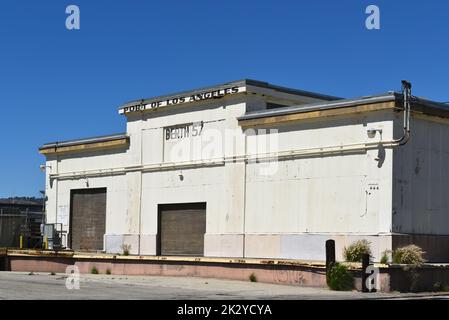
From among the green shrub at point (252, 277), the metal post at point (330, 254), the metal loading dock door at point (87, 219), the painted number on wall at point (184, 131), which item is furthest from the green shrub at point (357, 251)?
the metal loading dock door at point (87, 219)

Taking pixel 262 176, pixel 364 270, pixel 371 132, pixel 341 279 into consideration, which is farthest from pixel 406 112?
pixel 262 176

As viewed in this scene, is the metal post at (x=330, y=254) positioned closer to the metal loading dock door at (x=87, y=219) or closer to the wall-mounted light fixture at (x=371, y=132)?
the wall-mounted light fixture at (x=371, y=132)

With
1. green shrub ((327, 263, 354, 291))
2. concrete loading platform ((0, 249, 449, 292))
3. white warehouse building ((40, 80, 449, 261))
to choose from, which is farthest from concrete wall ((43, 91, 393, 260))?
green shrub ((327, 263, 354, 291))

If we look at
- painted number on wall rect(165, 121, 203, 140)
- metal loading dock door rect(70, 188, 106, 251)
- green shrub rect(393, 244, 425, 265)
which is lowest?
green shrub rect(393, 244, 425, 265)

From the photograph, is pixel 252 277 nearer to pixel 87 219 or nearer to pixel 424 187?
pixel 424 187

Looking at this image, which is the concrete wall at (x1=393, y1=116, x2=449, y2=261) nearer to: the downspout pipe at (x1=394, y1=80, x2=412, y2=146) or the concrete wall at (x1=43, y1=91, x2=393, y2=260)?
the downspout pipe at (x1=394, y1=80, x2=412, y2=146)

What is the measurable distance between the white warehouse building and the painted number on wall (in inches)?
3.1

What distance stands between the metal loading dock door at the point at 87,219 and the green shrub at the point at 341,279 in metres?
17.9

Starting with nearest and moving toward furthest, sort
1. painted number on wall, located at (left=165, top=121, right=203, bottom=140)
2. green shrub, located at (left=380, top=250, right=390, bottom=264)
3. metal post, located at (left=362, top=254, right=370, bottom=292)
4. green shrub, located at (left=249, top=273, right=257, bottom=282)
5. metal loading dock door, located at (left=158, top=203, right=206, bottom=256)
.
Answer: metal post, located at (left=362, top=254, right=370, bottom=292) → green shrub, located at (left=380, top=250, right=390, bottom=264) → green shrub, located at (left=249, top=273, right=257, bottom=282) → metal loading dock door, located at (left=158, top=203, right=206, bottom=256) → painted number on wall, located at (left=165, top=121, right=203, bottom=140)

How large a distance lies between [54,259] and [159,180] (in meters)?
6.36

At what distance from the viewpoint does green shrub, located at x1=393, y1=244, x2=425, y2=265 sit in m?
25.3

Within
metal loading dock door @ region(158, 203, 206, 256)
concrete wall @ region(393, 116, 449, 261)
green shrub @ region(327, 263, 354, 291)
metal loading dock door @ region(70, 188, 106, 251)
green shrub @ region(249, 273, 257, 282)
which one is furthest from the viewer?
metal loading dock door @ region(70, 188, 106, 251)

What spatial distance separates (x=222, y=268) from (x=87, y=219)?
44.7ft

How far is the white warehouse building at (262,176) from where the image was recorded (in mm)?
27750
